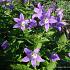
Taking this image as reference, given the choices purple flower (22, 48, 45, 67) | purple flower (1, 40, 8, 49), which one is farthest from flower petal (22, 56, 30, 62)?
purple flower (1, 40, 8, 49)

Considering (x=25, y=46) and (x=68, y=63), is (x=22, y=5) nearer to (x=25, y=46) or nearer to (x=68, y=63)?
(x=25, y=46)

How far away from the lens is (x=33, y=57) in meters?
3.38

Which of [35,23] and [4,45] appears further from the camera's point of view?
[4,45]

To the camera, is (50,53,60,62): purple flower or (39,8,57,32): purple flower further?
(50,53,60,62): purple flower

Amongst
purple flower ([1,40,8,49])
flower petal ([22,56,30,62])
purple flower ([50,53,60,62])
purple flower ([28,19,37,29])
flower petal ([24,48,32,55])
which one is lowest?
purple flower ([50,53,60,62])

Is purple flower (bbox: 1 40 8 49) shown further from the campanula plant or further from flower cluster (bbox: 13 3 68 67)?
flower cluster (bbox: 13 3 68 67)

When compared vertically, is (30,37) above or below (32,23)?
below

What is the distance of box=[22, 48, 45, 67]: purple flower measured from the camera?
335cm

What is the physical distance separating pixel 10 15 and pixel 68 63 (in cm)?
101

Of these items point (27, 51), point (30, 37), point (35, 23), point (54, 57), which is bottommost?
point (54, 57)

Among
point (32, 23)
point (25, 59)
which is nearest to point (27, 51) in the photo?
point (25, 59)

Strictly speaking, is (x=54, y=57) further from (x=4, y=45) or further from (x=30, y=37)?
(x=4, y=45)

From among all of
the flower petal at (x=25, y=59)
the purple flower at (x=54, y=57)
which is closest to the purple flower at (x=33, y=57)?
the flower petal at (x=25, y=59)

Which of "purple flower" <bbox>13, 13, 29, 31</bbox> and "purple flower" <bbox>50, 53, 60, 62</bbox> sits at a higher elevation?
"purple flower" <bbox>13, 13, 29, 31</bbox>
